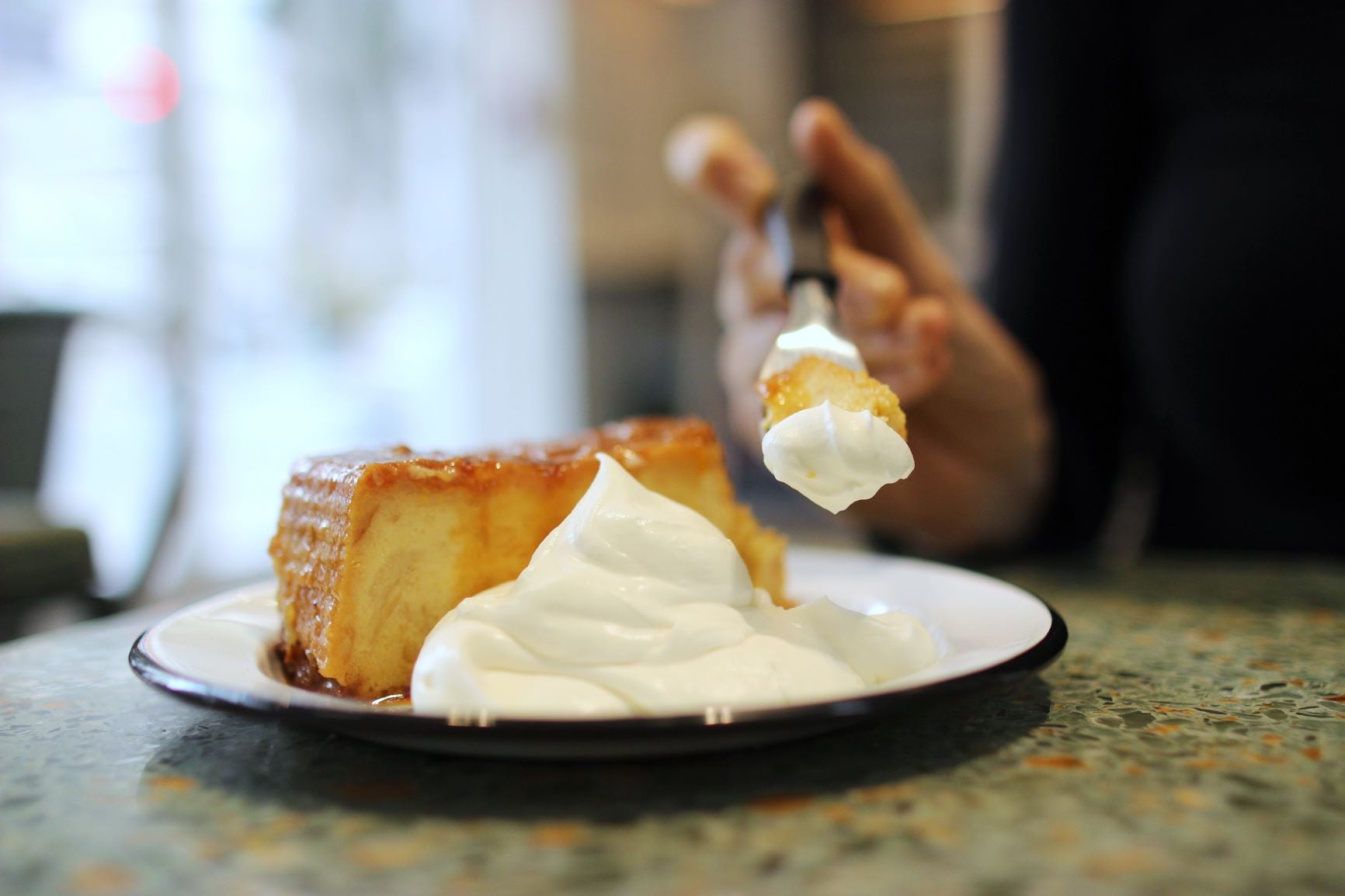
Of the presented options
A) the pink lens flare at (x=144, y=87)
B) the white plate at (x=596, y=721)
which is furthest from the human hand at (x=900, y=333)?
the pink lens flare at (x=144, y=87)

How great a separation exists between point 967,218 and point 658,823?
12.1 ft

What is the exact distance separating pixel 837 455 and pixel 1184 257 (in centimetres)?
89

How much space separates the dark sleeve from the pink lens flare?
87.9 inches

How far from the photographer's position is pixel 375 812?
1.34 feet

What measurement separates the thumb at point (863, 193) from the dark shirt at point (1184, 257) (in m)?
0.33

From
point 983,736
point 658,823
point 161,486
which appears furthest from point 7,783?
point 161,486

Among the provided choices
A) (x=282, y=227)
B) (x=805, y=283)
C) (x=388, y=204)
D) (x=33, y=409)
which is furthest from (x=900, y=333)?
(x=388, y=204)

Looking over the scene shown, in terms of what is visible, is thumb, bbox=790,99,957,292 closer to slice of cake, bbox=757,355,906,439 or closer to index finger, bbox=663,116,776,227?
index finger, bbox=663,116,776,227

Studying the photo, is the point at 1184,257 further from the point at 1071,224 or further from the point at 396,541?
the point at 396,541

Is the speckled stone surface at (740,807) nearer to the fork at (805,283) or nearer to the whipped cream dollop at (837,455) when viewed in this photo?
the whipped cream dollop at (837,455)

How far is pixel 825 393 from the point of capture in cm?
59

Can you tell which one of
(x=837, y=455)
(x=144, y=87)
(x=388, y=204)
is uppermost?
(x=144, y=87)

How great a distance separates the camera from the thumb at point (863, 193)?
1.06m

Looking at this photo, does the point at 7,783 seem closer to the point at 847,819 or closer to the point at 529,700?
the point at 529,700
